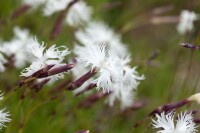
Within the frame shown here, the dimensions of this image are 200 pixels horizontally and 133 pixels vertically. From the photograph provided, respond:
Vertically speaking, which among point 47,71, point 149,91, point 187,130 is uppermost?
point 149,91

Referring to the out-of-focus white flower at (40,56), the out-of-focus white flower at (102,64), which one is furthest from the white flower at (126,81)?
the out-of-focus white flower at (40,56)

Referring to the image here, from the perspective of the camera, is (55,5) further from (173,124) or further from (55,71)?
(173,124)

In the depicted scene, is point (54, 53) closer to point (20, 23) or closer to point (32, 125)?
point (32, 125)

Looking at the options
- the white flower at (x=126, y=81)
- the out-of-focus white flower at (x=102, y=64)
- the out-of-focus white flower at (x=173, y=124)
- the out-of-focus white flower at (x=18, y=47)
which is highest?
the out-of-focus white flower at (x=18, y=47)

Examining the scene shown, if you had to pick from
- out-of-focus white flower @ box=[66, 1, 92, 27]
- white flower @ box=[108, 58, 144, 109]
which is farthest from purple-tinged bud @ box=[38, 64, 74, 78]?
out-of-focus white flower @ box=[66, 1, 92, 27]

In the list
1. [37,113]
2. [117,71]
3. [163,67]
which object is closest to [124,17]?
[163,67]

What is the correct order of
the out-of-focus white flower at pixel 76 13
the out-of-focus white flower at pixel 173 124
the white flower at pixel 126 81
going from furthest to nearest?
the out-of-focus white flower at pixel 76 13, the white flower at pixel 126 81, the out-of-focus white flower at pixel 173 124

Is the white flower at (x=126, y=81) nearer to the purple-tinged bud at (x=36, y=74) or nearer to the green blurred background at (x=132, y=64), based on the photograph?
the green blurred background at (x=132, y=64)

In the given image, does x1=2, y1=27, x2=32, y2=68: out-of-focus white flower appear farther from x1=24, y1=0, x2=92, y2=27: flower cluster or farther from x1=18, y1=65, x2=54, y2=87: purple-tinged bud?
x1=18, y1=65, x2=54, y2=87: purple-tinged bud

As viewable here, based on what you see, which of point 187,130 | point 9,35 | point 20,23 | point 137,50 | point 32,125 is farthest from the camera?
point 137,50
